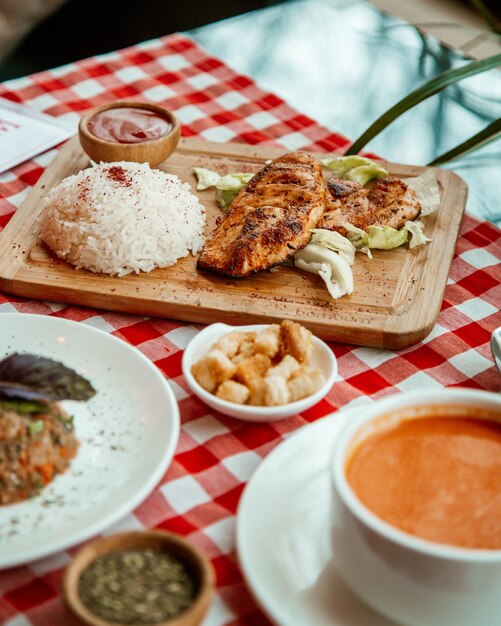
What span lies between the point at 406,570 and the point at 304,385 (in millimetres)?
637

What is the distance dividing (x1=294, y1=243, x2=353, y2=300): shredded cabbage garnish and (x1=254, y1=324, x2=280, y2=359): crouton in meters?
0.40

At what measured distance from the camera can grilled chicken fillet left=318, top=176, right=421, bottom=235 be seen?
2658 millimetres

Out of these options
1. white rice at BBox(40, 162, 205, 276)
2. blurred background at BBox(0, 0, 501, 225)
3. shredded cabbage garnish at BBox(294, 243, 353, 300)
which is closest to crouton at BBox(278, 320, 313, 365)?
shredded cabbage garnish at BBox(294, 243, 353, 300)

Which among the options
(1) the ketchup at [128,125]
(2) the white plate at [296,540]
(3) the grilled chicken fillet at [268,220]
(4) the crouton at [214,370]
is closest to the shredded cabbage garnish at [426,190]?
(3) the grilled chicken fillet at [268,220]

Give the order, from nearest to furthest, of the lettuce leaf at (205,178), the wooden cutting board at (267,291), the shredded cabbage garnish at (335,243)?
the wooden cutting board at (267,291) < the shredded cabbage garnish at (335,243) < the lettuce leaf at (205,178)

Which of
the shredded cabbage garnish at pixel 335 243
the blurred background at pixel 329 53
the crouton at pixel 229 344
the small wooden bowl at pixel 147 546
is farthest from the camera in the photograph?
the blurred background at pixel 329 53

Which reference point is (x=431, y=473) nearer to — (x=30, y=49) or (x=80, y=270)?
(x=80, y=270)

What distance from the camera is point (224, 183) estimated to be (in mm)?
2842

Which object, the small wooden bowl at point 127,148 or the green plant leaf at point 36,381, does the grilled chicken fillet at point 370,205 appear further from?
the green plant leaf at point 36,381

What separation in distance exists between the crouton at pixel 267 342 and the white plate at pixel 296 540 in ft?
0.88

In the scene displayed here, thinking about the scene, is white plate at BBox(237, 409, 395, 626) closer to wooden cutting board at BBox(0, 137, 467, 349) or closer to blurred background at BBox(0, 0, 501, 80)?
wooden cutting board at BBox(0, 137, 467, 349)

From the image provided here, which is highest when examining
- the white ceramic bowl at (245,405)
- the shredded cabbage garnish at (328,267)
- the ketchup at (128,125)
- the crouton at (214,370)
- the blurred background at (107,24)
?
the ketchup at (128,125)

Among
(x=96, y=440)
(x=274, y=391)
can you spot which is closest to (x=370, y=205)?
(x=274, y=391)

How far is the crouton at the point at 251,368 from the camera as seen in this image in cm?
194
